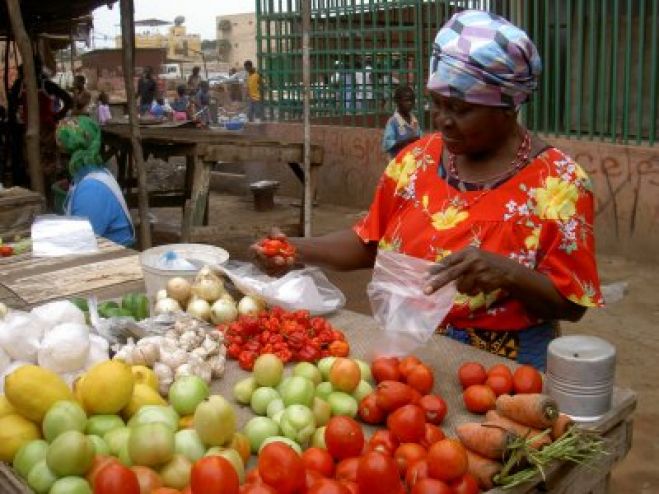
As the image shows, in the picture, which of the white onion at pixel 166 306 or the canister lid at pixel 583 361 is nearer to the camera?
the canister lid at pixel 583 361

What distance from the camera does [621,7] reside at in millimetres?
7113

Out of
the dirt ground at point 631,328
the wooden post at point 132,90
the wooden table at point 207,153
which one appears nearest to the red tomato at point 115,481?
the dirt ground at point 631,328

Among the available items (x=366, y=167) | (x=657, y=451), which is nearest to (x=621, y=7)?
(x=366, y=167)

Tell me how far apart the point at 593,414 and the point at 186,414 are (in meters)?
0.90

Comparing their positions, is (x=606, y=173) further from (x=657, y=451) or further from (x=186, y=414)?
(x=186, y=414)

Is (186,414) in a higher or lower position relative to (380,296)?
lower

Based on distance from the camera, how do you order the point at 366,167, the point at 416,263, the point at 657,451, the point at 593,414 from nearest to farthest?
the point at 593,414 → the point at 416,263 → the point at 657,451 → the point at 366,167

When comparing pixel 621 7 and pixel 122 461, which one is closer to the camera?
pixel 122 461

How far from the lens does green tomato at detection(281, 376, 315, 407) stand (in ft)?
5.62

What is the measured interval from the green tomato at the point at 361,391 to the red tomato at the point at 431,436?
0.26 metres

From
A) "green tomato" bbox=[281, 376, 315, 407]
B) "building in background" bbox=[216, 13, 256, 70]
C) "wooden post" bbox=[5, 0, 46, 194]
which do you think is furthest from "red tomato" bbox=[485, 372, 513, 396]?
"building in background" bbox=[216, 13, 256, 70]

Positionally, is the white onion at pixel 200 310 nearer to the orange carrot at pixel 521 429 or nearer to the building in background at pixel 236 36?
the orange carrot at pixel 521 429

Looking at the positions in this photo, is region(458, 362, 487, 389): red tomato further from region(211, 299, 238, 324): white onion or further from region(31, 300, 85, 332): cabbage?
region(31, 300, 85, 332): cabbage

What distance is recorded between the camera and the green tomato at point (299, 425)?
1.59 meters
